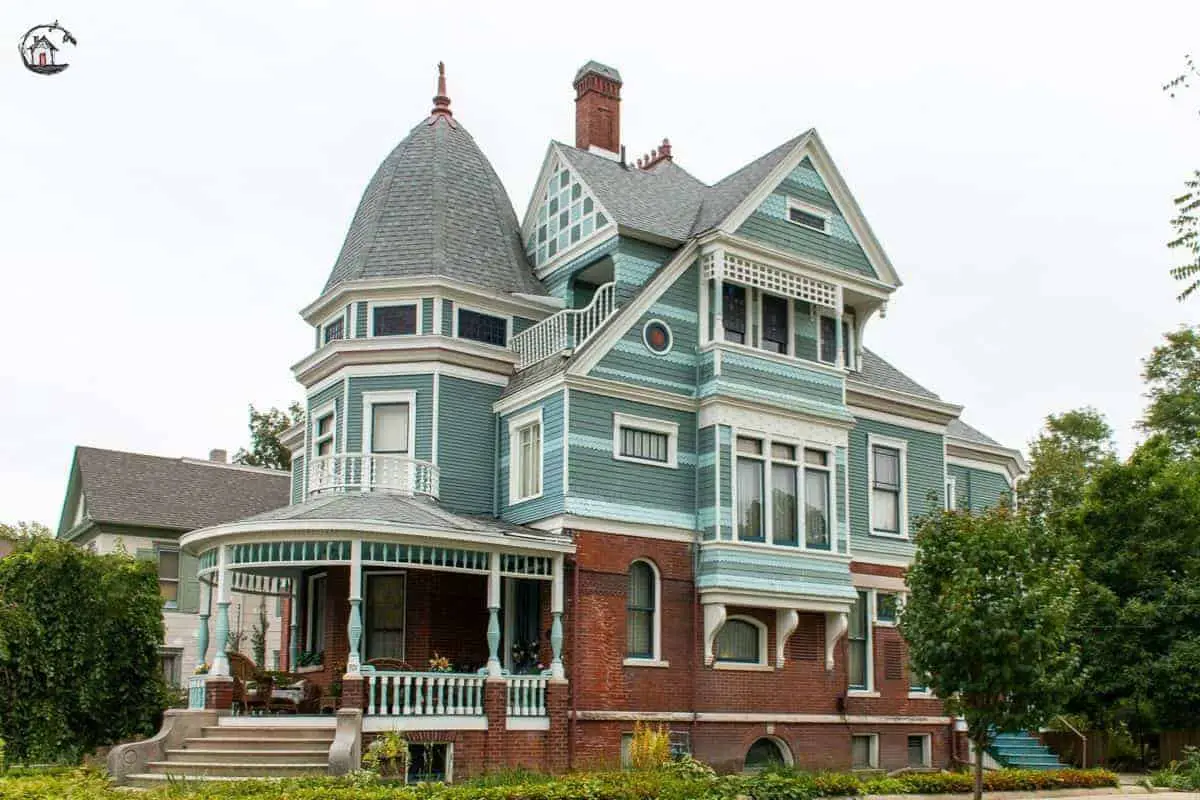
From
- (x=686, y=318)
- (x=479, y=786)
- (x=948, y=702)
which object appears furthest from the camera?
(x=686, y=318)

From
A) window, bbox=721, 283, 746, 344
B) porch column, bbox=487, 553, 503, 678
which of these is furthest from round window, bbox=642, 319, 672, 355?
porch column, bbox=487, 553, 503, 678

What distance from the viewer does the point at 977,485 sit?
109ft

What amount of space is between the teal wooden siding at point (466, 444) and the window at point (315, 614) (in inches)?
127

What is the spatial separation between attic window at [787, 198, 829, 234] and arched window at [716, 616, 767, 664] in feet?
26.4

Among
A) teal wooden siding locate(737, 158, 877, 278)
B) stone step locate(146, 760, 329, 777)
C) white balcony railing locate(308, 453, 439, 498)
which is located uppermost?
teal wooden siding locate(737, 158, 877, 278)

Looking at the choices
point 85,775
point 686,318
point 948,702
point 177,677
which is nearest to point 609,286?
point 686,318

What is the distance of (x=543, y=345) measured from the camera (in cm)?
2581

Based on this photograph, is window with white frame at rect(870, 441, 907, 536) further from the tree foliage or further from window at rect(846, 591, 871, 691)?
the tree foliage

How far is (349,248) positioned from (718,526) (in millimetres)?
10007

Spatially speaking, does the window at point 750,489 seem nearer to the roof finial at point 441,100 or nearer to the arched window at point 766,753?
the arched window at point 766,753

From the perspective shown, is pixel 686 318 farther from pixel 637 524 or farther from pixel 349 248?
pixel 349 248

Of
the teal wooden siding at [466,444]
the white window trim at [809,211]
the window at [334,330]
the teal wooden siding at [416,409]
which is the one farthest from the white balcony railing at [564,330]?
the white window trim at [809,211]

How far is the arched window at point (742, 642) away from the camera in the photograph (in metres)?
25.6

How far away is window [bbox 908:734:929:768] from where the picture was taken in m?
28.3
